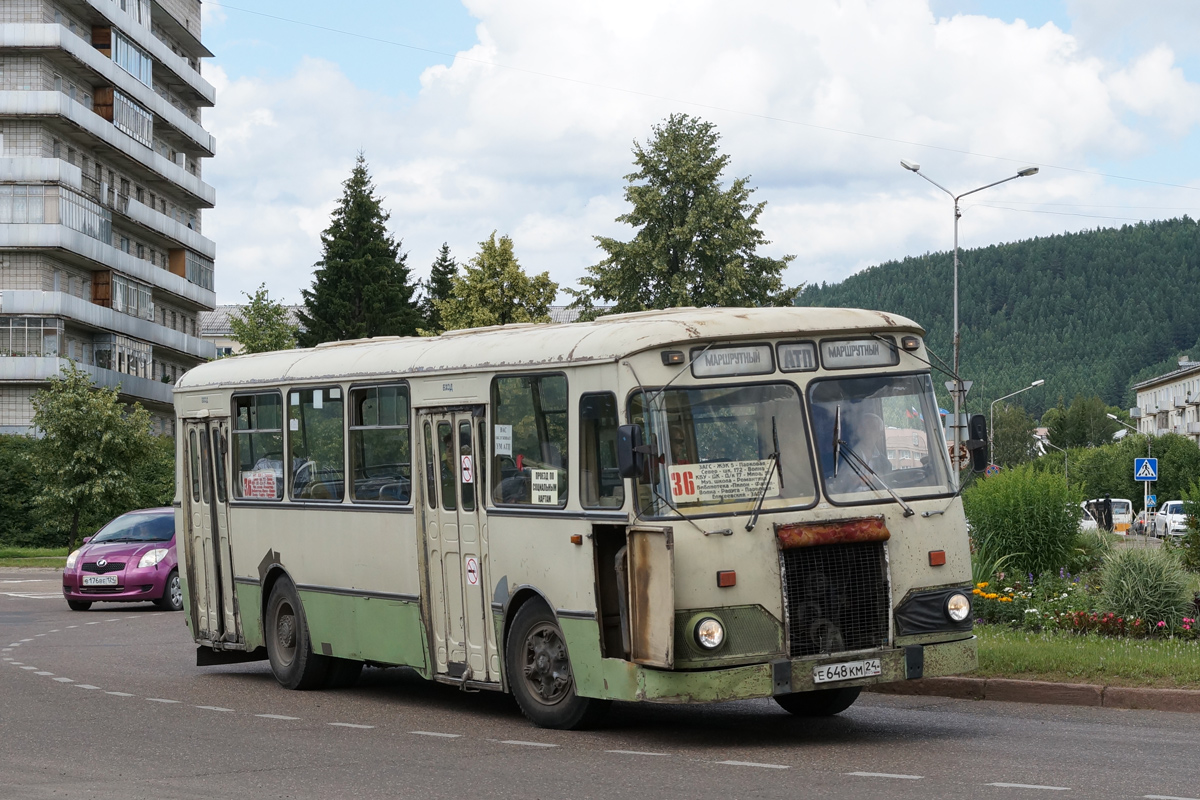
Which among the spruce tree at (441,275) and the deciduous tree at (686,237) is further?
the spruce tree at (441,275)

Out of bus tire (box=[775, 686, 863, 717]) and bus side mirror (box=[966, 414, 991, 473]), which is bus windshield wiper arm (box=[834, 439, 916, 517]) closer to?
bus side mirror (box=[966, 414, 991, 473])

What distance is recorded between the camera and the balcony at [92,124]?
66.3m

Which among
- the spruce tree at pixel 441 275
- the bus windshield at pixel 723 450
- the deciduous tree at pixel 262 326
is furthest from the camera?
the spruce tree at pixel 441 275

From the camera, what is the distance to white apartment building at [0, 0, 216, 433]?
2611 inches

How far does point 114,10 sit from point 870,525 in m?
69.9

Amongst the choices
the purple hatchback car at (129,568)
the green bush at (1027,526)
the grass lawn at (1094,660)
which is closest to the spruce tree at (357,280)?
the purple hatchback car at (129,568)

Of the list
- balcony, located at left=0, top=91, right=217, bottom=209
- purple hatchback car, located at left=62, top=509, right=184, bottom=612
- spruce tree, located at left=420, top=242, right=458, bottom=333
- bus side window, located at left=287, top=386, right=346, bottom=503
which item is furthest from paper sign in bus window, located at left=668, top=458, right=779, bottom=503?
spruce tree, located at left=420, top=242, right=458, bottom=333

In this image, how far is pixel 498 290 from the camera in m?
58.5

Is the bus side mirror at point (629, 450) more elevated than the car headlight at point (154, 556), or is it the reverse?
the bus side mirror at point (629, 450)

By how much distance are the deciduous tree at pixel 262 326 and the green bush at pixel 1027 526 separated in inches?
2401

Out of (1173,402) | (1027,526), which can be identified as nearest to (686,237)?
(1027,526)

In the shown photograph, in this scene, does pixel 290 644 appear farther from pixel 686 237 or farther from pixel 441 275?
pixel 441 275

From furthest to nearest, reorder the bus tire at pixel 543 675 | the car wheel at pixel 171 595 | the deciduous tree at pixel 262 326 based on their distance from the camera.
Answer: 1. the deciduous tree at pixel 262 326
2. the car wheel at pixel 171 595
3. the bus tire at pixel 543 675

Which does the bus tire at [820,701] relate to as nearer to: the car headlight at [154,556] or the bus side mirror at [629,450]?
the bus side mirror at [629,450]
